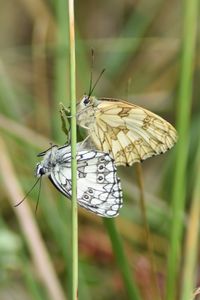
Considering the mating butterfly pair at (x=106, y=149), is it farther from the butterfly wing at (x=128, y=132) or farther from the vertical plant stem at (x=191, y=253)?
the vertical plant stem at (x=191, y=253)

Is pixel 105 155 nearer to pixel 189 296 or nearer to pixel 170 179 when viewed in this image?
pixel 189 296

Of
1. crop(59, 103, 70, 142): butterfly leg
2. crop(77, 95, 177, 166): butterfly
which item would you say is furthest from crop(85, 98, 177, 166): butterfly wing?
crop(59, 103, 70, 142): butterfly leg

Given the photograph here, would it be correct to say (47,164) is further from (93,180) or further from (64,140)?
(64,140)

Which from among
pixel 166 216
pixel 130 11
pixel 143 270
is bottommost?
pixel 143 270

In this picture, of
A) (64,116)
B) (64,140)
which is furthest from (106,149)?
(64,140)

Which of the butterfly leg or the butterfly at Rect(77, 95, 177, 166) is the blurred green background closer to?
the butterfly at Rect(77, 95, 177, 166)

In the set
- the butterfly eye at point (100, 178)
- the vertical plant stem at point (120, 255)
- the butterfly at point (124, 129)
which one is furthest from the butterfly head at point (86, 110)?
the vertical plant stem at point (120, 255)

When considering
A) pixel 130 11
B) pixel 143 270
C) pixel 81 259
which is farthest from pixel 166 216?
pixel 130 11
